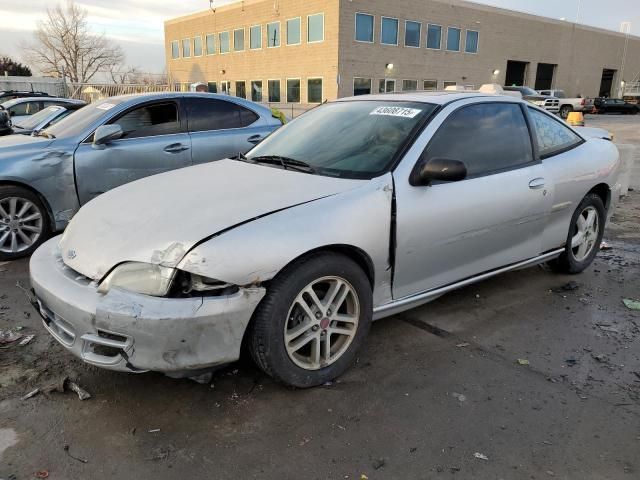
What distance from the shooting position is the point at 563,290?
446 cm

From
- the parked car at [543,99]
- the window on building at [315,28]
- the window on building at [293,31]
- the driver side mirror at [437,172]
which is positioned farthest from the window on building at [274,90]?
the driver side mirror at [437,172]

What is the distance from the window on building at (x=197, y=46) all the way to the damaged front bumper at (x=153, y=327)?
4520 cm

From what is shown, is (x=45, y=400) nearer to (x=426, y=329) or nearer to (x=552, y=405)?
(x=426, y=329)

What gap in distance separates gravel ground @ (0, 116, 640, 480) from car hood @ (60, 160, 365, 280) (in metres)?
0.78

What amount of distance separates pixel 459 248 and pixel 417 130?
32.9 inches

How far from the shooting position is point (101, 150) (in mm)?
5410

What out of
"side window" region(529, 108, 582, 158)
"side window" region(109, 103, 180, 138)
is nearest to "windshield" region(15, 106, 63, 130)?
"side window" region(109, 103, 180, 138)

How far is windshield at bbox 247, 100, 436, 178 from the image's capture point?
324 cm

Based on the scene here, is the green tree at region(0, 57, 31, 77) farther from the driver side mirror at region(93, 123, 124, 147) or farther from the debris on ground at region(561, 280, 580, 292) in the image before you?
the debris on ground at region(561, 280, 580, 292)

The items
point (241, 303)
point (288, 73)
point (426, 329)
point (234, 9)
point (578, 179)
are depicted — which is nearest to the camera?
point (241, 303)

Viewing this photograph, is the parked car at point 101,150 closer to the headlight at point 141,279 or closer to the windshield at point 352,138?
the windshield at point 352,138

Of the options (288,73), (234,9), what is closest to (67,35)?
(234,9)

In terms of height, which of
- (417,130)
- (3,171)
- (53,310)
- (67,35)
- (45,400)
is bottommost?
(45,400)

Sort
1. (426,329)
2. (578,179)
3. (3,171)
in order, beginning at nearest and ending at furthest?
(426,329) < (578,179) < (3,171)
